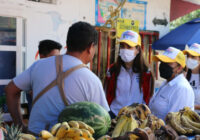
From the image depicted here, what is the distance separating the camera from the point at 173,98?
114 inches

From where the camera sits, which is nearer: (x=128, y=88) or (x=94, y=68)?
(x=128, y=88)

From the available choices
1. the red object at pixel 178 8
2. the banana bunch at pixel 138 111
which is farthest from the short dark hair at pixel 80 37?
the red object at pixel 178 8

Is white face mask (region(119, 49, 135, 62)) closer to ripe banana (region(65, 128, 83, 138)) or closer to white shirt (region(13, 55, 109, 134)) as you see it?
white shirt (region(13, 55, 109, 134))

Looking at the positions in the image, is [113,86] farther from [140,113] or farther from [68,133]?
[68,133]

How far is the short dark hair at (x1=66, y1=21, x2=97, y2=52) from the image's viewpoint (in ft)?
7.24

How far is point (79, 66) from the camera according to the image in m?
2.12

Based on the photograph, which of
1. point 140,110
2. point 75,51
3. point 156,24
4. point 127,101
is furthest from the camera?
point 156,24

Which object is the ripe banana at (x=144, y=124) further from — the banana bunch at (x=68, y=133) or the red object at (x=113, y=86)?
the red object at (x=113, y=86)

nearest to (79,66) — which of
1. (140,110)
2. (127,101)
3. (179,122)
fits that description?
(140,110)

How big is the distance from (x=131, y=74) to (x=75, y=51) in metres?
1.79

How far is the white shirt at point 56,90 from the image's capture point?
207 centimetres

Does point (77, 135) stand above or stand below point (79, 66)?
below

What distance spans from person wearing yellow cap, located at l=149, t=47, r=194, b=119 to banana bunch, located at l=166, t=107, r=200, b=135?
0.43 m

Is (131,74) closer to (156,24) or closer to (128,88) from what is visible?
(128,88)
